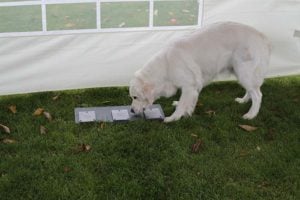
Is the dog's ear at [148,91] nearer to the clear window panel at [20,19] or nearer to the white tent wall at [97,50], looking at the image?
the white tent wall at [97,50]

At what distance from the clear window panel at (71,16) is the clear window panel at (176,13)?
87cm

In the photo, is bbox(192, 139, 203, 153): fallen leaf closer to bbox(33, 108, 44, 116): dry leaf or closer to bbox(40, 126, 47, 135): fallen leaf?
bbox(40, 126, 47, 135): fallen leaf

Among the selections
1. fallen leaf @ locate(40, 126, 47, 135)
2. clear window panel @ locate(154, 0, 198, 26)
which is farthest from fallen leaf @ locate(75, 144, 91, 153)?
clear window panel @ locate(154, 0, 198, 26)

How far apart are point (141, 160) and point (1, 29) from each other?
2.58 metres

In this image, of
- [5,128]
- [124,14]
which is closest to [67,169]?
[5,128]

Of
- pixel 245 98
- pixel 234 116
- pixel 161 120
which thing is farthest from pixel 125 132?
pixel 245 98

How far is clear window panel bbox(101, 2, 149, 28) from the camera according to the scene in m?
6.07

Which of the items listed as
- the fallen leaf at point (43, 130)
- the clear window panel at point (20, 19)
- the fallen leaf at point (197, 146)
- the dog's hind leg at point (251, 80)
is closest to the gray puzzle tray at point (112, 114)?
the fallen leaf at point (43, 130)

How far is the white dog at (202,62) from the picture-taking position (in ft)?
18.0

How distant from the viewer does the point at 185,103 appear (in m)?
5.61

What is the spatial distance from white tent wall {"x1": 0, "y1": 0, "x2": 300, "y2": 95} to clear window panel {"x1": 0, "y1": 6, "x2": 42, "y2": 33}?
13 cm

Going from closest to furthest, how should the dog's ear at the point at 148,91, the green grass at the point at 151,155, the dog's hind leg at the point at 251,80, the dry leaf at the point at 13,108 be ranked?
1. the green grass at the point at 151,155
2. the dog's ear at the point at 148,91
3. the dog's hind leg at the point at 251,80
4. the dry leaf at the point at 13,108

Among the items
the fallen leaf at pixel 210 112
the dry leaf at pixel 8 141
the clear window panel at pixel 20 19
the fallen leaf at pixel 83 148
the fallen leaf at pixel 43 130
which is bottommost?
the dry leaf at pixel 8 141

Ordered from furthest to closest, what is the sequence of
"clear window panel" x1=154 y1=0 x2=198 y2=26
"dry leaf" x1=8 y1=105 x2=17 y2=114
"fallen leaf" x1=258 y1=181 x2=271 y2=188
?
"clear window panel" x1=154 y1=0 x2=198 y2=26 → "dry leaf" x1=8 y1=105 x2=17 y2=114 → "fallen leaf" x1=258 y1=181 x2=271 y2=188
